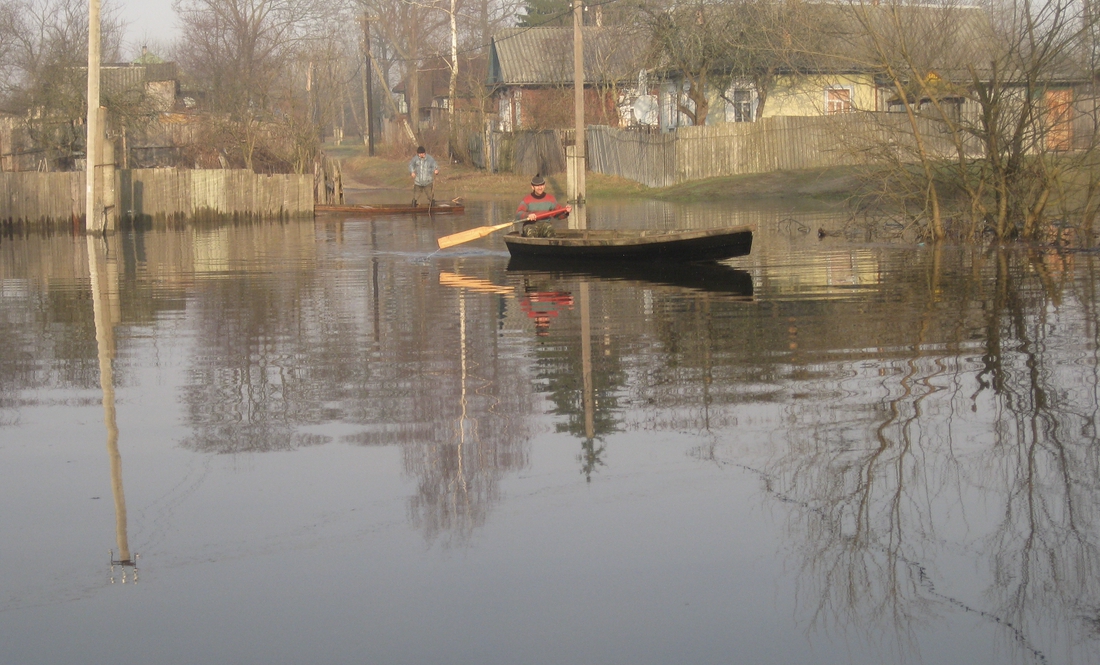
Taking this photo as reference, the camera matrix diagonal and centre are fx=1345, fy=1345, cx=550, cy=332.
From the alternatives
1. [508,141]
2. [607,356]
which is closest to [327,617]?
[607,356]

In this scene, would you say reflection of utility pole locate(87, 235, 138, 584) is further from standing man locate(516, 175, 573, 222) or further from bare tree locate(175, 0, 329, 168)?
bare tree locate(175, 0, 329, 168)

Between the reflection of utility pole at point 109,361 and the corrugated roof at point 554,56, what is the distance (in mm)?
32487

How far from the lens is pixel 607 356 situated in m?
11.6

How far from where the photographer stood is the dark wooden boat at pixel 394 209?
3431cm

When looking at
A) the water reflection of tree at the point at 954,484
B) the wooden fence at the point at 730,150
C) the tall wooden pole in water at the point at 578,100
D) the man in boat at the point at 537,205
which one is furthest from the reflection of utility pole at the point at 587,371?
the wooden fence at the point at 730,150

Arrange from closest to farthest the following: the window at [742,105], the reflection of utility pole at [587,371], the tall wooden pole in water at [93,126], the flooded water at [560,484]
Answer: the flooded water at [560,484], the reflection of utility pole at [587,371], the tall wooden pole in water at [93,126], the window at [742,105]

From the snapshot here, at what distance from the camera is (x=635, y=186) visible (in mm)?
46094

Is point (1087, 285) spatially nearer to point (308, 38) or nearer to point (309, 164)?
point (309, 164)

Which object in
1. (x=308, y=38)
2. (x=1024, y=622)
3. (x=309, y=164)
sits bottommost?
(x=1024, y=622)

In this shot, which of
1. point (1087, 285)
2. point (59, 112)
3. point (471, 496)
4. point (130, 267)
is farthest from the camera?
point (59, 112)

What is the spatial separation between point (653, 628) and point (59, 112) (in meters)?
36.5

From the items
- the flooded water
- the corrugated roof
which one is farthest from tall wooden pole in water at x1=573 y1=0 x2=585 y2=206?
the flooded water

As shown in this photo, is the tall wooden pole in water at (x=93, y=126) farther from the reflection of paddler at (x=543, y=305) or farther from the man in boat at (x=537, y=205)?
the reflection of paddler at (x=543, y=305)

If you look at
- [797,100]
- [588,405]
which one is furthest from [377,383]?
[797,100]
